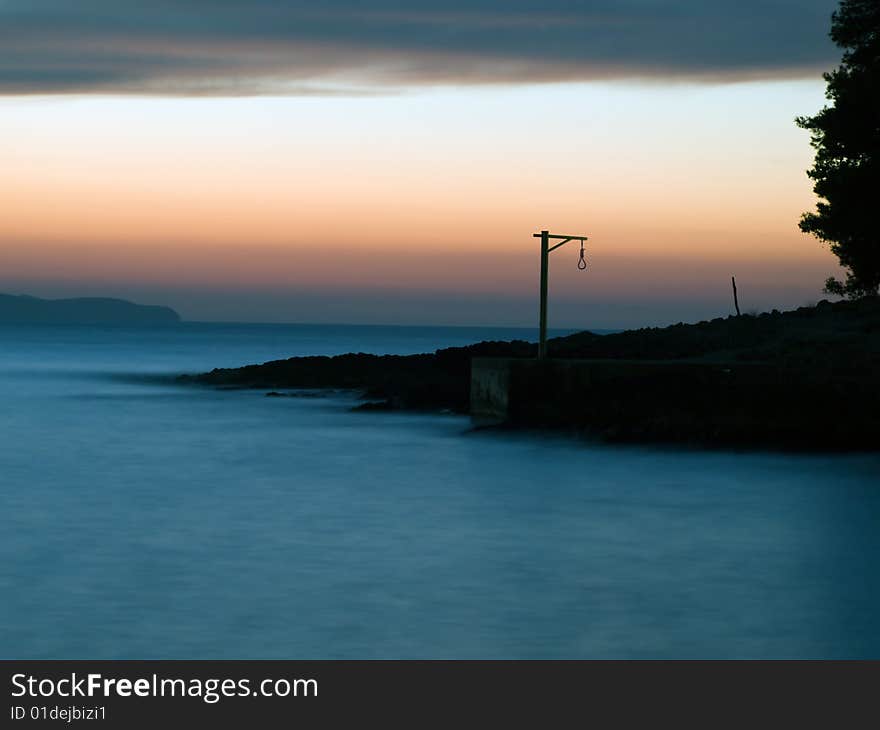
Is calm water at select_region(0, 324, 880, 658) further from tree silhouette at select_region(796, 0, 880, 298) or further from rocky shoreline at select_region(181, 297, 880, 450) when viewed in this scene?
tree silhouette at select_region(796, 0, 880, 298)

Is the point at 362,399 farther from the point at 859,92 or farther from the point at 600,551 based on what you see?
the point at 600,551

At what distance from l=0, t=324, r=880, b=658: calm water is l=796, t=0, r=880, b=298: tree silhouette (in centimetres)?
516

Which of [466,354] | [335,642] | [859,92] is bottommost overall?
[335,642]

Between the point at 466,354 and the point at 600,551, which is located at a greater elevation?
the point at 466,354

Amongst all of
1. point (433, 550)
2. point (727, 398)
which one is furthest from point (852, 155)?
point (433, 550)

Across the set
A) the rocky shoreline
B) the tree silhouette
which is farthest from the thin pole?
the tree silhouette

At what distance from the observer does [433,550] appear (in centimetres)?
1455

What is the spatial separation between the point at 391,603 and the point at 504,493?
7895mm

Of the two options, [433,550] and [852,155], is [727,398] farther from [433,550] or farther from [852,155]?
[433,550]

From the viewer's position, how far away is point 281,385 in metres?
48.9

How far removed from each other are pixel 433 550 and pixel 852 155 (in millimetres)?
14694

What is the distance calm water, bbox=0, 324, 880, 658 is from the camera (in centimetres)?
1028

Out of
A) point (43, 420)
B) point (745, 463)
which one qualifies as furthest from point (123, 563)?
point (43, 420)

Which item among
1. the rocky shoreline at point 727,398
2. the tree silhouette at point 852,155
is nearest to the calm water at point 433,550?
the rocky shoreline at point 727,398
